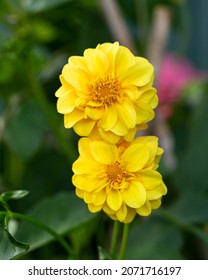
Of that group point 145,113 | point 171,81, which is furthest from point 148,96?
point 171,81

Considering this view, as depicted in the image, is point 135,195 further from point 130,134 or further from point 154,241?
point 154,241

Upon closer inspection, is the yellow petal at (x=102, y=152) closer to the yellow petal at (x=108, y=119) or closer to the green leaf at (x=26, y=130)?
the yellow petal at (x=108, y=119)

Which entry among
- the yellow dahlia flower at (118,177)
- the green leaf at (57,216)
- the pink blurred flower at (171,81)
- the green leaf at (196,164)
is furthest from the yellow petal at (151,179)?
the pink blurred flower at (171,81)

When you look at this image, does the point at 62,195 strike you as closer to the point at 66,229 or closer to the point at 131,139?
the point at 66,229

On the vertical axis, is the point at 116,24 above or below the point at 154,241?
above

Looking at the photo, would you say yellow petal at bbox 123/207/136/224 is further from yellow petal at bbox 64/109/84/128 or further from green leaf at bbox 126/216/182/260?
green leaf at bbox 126/216/182/260

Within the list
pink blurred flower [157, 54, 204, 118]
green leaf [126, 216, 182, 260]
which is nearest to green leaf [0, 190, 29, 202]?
green leaf [126, 216, 182, 260]
